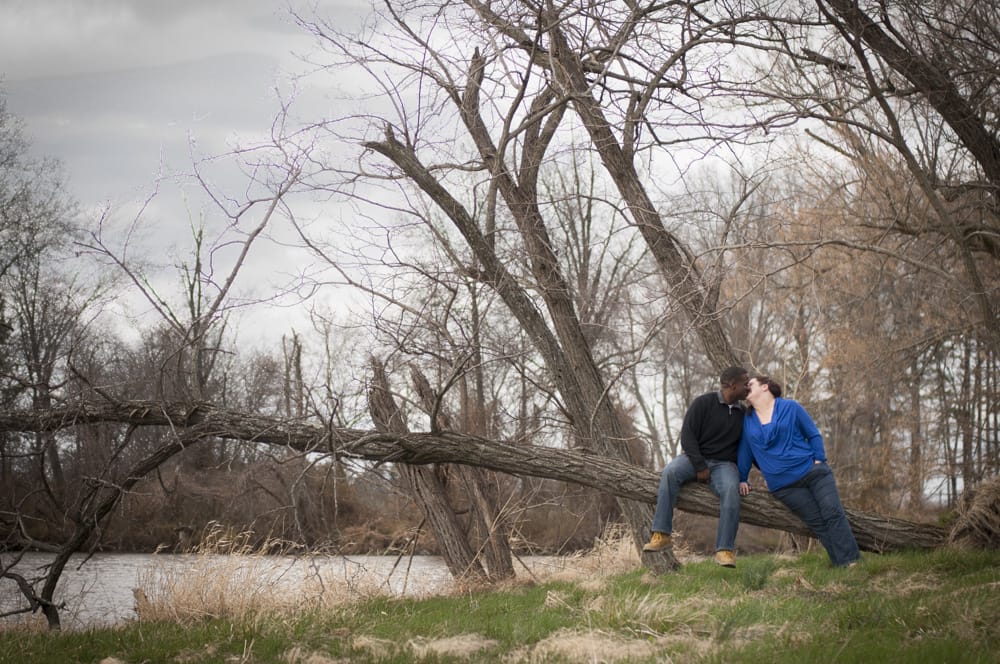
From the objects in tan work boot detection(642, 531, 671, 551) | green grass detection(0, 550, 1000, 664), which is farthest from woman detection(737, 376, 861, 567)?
tan work boot detection(642, 531, 671, 551)

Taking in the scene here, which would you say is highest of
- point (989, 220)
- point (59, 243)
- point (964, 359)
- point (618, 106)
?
point (59, 243)

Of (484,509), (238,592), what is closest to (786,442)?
(484,509)

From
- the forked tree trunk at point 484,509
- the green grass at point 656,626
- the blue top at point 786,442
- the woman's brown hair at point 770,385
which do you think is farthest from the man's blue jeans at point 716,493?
the forked tree trunk at point 484,509

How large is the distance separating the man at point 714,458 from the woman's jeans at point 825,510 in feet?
1.91

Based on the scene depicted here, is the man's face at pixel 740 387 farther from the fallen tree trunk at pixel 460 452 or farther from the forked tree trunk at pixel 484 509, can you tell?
the forked tree trunk at pixel 484 509

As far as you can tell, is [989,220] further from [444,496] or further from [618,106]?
[444,496]

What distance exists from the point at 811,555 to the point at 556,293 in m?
4.07

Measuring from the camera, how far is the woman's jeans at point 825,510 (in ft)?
23.9

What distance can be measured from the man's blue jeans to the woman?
0.78 feet

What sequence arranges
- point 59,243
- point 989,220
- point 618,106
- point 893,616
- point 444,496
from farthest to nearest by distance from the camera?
point 59,243 < point 989,220 < point 444,496 < point 618,106 < point 893,616

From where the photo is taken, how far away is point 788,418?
7281 mm

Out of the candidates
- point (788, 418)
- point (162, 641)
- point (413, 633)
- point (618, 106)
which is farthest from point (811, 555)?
point (162, 641)

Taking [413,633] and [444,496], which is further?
[444,496]

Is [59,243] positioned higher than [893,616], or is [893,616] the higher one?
[59,243]
